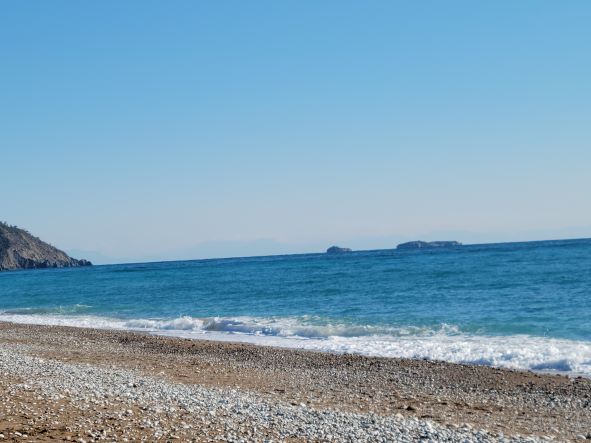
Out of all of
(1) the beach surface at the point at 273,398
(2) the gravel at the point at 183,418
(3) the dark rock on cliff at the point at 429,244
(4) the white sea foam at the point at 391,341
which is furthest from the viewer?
(3) the dark rock on cliff at the point at 429,244

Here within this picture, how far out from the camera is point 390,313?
29906 mm

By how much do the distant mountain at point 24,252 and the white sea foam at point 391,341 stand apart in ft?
374

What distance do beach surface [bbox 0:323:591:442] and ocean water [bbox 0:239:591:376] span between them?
278 cm

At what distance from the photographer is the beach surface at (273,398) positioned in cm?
929

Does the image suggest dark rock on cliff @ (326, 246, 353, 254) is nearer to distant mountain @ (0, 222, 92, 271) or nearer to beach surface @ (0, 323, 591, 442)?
distant mountain @ (0, 222, 92, 271)

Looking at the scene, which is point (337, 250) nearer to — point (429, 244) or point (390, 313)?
point (429, 244)

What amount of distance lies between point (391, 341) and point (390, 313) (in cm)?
813

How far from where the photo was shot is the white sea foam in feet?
56.7

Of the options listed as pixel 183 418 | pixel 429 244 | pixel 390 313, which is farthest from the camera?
pixel 429 244

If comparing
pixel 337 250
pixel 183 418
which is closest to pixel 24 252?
pixel 337 250

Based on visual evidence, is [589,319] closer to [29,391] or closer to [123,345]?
[123,345]

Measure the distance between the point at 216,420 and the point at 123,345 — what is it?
43.5 feet

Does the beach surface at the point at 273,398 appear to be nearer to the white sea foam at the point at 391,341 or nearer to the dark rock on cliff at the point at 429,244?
the white sea foam at the point at 391,341

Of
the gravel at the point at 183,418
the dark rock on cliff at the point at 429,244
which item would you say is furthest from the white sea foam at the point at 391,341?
the dark rock on cliff at the point at 429,244
